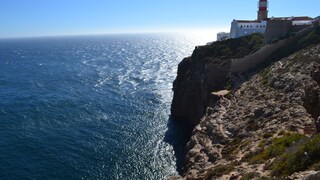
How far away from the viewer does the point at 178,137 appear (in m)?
63.5

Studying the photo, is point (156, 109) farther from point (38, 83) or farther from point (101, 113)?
point (38, 83)

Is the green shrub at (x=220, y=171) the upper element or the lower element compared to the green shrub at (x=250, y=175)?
lower

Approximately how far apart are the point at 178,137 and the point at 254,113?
24.1 meters

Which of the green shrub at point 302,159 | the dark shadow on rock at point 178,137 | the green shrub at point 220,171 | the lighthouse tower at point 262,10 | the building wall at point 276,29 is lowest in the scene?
the dark shadow on rock at point 178,137

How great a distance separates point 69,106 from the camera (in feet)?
268

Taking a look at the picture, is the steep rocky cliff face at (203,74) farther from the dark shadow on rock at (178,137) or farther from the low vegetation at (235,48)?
the dark shadow on rock at (178,137)

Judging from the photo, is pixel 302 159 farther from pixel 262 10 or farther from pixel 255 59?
pixel 262 10

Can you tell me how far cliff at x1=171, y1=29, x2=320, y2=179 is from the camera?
2455 centimetres

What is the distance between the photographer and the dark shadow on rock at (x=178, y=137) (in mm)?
54841

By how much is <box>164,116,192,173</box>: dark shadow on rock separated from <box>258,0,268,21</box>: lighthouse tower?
46243 mm

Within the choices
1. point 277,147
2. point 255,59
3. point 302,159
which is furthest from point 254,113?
point 255,59

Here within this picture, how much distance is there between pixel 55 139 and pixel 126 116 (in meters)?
18.4

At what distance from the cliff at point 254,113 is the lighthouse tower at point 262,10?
79.2ft

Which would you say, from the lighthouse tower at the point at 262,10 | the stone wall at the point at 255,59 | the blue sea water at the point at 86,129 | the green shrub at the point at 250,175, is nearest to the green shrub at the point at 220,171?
the green shrub at the point at 250,175
